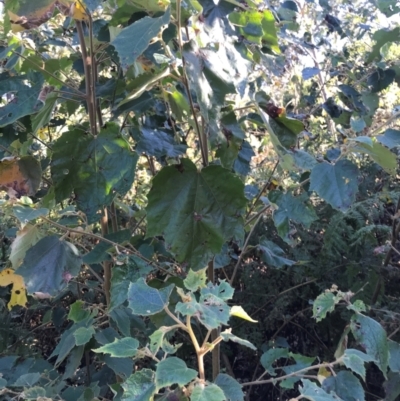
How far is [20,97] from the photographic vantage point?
4.05ft

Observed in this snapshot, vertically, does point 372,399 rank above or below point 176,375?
below

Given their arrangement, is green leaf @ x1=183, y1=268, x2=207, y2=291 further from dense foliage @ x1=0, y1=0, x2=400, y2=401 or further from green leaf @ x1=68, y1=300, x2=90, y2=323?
green leaf @ x1=68, y1=300, x2=90, y2=323

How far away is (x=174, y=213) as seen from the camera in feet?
3.55

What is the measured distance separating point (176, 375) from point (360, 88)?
2148 millimetres

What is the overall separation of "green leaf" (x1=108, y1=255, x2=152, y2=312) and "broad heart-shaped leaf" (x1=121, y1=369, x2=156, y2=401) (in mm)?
348

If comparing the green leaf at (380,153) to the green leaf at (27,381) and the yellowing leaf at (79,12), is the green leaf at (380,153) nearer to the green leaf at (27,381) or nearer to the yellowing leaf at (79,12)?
the yellowing leaf at (79,12)

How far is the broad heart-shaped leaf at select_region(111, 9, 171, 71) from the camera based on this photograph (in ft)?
2.89

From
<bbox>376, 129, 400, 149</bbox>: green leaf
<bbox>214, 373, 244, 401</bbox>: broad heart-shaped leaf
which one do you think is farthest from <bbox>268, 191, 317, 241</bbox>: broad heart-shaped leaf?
<bbox>214, 373, 244, 401</bbox>: broad heart-shaped leaf

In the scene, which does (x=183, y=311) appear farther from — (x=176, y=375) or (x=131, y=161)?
(x=131, y=161)

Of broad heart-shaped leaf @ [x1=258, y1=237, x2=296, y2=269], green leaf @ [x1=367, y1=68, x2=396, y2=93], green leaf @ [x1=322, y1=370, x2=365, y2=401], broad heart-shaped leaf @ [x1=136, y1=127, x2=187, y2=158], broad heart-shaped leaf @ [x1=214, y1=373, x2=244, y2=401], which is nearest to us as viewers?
broad heart-shaped leaf @ [x1=214, y1=373, x2=244, y2=401]

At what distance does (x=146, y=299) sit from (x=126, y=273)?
0.35 meters

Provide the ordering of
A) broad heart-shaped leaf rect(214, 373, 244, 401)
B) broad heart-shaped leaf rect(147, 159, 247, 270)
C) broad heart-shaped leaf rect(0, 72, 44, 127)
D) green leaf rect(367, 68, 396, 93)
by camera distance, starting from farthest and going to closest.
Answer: green leaf rect(367, 68, 396, 93) < broad heart-shaped leaf rect(0, 72, 44, 127) < broad heart-shaped leaf rect(147, 159, 247, 270) < broad heart-shaped leaf rect(214, 373, 244, 401)

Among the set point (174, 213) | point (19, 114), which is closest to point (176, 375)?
point (174, 213)

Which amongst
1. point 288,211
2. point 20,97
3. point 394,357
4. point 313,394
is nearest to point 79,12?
point 20,97
